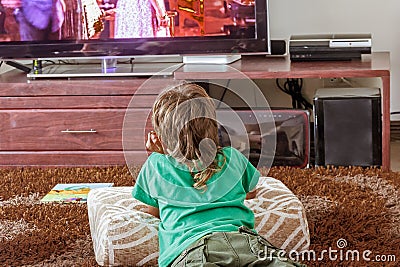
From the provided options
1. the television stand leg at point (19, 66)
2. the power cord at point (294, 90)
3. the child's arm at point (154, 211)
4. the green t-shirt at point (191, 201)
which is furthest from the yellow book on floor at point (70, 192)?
the power cord at point (294, 90)

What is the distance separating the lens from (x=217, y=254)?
1.82m

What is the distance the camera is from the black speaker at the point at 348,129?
3350 mm

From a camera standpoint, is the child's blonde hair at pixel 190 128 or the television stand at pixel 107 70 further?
the television stand at pixel 107 70

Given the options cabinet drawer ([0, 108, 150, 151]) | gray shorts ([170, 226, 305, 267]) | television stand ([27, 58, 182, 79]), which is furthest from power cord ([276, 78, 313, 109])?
gray shorts ([170, 226, 305, 267])

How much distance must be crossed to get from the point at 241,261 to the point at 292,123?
67.6 inches

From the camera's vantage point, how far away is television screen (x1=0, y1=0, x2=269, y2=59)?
11.7ft

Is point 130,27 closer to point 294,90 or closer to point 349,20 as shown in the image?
point 294,90

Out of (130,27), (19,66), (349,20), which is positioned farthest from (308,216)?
(19,66)

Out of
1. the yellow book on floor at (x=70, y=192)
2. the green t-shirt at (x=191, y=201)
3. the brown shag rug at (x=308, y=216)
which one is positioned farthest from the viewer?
the yellow book on floor at (x=70, y=192)

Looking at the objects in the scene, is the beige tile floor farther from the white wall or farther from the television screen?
the television screen

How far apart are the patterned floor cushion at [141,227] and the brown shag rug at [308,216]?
0.07 m

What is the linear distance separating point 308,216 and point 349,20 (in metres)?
1.55

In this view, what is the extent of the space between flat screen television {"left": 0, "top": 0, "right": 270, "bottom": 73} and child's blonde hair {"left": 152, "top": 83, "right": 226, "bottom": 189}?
1609 mm

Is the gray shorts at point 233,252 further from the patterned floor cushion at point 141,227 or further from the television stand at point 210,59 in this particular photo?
the television stand at point 210,59
